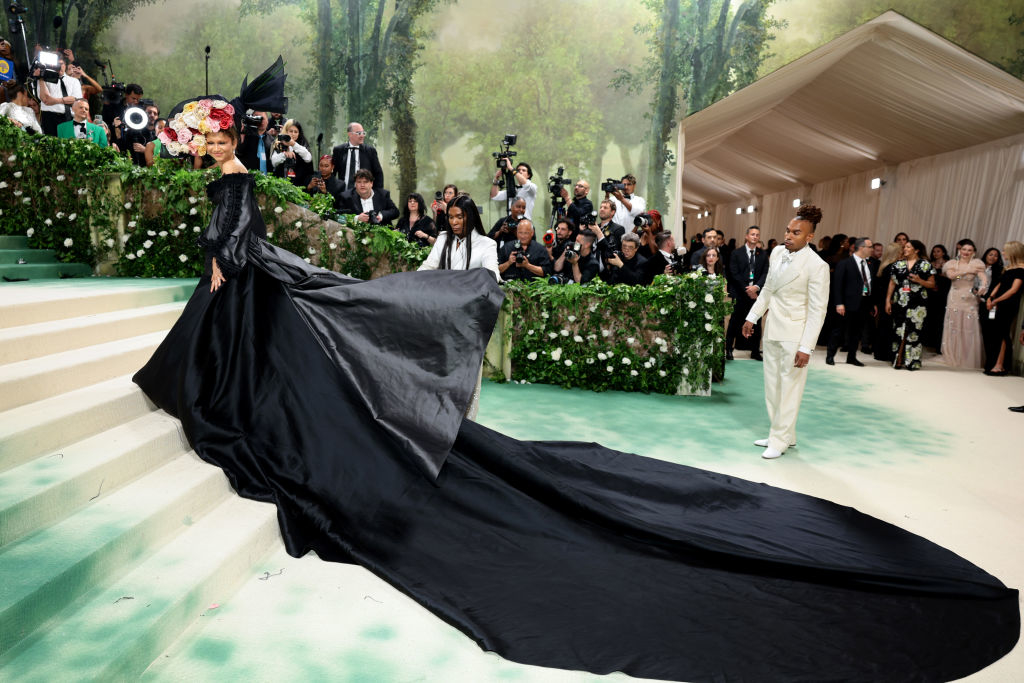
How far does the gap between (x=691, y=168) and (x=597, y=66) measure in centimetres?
583

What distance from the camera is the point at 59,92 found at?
27.5 feet

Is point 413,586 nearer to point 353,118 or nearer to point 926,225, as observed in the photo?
point 926,225

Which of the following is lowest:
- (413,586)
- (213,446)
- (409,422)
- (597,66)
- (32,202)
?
(413,586)

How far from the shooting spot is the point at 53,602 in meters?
2.23

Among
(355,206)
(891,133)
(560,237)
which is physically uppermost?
(891,133)

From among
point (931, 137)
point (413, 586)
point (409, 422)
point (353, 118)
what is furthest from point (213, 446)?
point (353, 118)

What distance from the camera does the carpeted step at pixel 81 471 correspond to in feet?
8.12

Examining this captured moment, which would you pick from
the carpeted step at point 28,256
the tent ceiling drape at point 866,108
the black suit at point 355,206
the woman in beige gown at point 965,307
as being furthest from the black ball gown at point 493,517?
the tent ceiling drape at point 866,108

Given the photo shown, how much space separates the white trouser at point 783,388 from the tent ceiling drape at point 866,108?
6.29m

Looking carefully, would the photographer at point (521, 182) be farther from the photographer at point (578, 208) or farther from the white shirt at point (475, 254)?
the white shirt at point (475, 254)

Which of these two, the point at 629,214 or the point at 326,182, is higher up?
the point at 326,182

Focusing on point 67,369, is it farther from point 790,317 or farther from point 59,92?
point 59,92

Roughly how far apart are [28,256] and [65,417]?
392 cm

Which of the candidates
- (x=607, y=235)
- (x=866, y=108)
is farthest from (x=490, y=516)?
(x=866, y=108)
